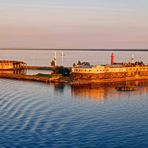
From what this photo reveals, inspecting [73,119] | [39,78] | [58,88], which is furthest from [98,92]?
[73,119]

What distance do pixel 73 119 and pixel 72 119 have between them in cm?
12

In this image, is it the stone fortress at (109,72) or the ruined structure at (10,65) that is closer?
the stone fortress at (109,72)

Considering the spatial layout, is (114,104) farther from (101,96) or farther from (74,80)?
(74,80)

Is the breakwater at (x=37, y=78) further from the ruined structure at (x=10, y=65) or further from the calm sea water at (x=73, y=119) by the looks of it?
the ruined structure at (x=10, y=65)

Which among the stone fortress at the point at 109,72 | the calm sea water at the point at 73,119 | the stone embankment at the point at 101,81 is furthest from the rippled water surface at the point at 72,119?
the stone fortress at the point at 109,72

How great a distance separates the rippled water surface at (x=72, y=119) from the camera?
40656 mm

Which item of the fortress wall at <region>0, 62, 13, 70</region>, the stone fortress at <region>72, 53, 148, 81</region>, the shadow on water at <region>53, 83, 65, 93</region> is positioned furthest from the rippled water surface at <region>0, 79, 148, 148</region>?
the fortress wall at <region>0, 62, 13, 70</region>

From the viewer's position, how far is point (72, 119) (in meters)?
50.2

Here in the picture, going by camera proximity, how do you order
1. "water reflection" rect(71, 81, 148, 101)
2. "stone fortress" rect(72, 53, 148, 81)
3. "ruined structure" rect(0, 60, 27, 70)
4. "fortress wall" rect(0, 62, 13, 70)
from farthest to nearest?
"ruined structure" rect(0, 60, 27, 70), "fortress wall" rect(0, 62, 13, 70), "stone fortress" rect(72, 53, 148, 81), "water reflection" rect(71, 81, 148, 101)

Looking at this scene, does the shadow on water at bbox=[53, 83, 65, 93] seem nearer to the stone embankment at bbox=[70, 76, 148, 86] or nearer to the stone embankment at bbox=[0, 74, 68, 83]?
the stone embankment at bbox=[70, 76, 148, 86]

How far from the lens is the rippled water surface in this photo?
40.7 meters

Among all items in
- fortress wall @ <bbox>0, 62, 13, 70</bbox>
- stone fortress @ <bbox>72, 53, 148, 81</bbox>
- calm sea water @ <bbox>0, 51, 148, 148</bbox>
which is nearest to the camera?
calm sea water @ <bbox>0, 51, 148, 148</bbox>

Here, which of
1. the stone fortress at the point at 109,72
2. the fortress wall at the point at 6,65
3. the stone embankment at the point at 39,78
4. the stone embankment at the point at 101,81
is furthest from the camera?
the fortress wall at the point at 6,65

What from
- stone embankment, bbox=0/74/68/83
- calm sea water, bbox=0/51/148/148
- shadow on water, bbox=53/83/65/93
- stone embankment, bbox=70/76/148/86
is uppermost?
stone embankment, bbox=0/74/68/83
